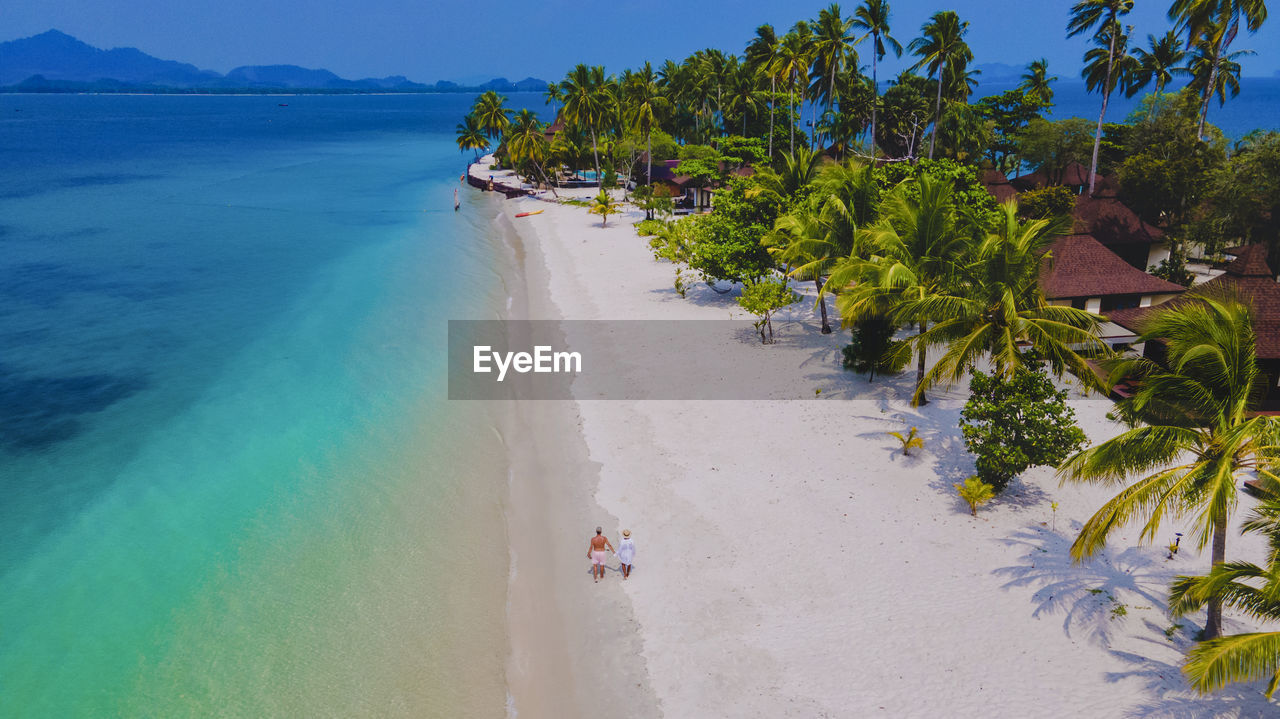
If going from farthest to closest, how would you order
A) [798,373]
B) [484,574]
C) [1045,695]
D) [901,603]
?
[798,373]
[484,574]
[901,603]
[1045,695]

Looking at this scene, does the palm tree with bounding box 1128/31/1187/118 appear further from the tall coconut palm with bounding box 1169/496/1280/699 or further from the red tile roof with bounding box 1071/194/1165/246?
the tall coconut palm with bounding box 1169/496/1280/699

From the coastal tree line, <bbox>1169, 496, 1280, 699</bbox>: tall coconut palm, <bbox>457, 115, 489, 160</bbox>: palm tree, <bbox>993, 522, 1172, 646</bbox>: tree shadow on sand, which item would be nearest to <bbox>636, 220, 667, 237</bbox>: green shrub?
the coastal tree line

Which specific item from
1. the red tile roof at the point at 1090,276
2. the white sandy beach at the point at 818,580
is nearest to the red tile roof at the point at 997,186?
the red tile roof at the point at 1090,276

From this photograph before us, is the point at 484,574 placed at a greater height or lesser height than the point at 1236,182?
lesser

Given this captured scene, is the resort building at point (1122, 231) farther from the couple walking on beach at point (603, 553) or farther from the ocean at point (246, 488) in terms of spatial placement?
the couple walking on beach at point (603, 553)

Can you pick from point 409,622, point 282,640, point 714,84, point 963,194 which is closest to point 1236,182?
point 963,194

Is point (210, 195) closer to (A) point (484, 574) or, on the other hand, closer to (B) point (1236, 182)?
(A) point (484, 574)
